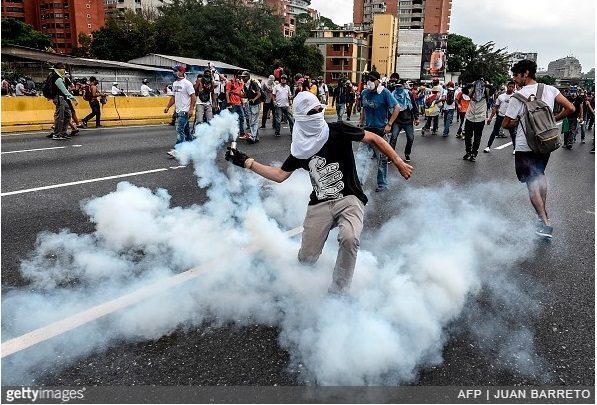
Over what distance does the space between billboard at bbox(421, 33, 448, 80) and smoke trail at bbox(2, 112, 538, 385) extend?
80213mm

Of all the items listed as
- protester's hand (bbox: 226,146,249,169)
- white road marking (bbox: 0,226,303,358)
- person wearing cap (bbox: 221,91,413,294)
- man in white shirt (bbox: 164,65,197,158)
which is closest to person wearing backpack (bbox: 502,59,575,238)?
person wearing cap (bbox: 221,91,413,294)

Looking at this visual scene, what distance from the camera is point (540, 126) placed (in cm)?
450

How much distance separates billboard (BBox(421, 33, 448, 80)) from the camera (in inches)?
3115

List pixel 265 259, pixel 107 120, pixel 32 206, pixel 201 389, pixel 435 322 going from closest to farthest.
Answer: pixel 201 389
pixel 435 322
pixel 265 259
pixel 32 206
pixel 107 120

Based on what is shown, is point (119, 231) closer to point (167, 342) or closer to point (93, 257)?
point (93, 257)

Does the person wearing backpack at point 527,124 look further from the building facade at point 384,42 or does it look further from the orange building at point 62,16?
the orange building at point 62,16

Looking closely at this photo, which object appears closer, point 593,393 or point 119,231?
point 593,393

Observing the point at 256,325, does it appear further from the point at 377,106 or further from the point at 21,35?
the point at 21,35

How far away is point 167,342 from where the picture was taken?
2701 mm

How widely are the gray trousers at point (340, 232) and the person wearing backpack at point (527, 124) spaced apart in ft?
8.20

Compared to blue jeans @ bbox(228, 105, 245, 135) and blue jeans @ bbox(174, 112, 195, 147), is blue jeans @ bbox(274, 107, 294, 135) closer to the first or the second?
blue jeans @ bbox(228, 105, 245, 135)

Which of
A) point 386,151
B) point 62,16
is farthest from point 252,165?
point 62,16

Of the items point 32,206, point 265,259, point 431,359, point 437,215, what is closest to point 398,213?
point 437,215

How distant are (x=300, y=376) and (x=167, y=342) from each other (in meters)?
0.84
